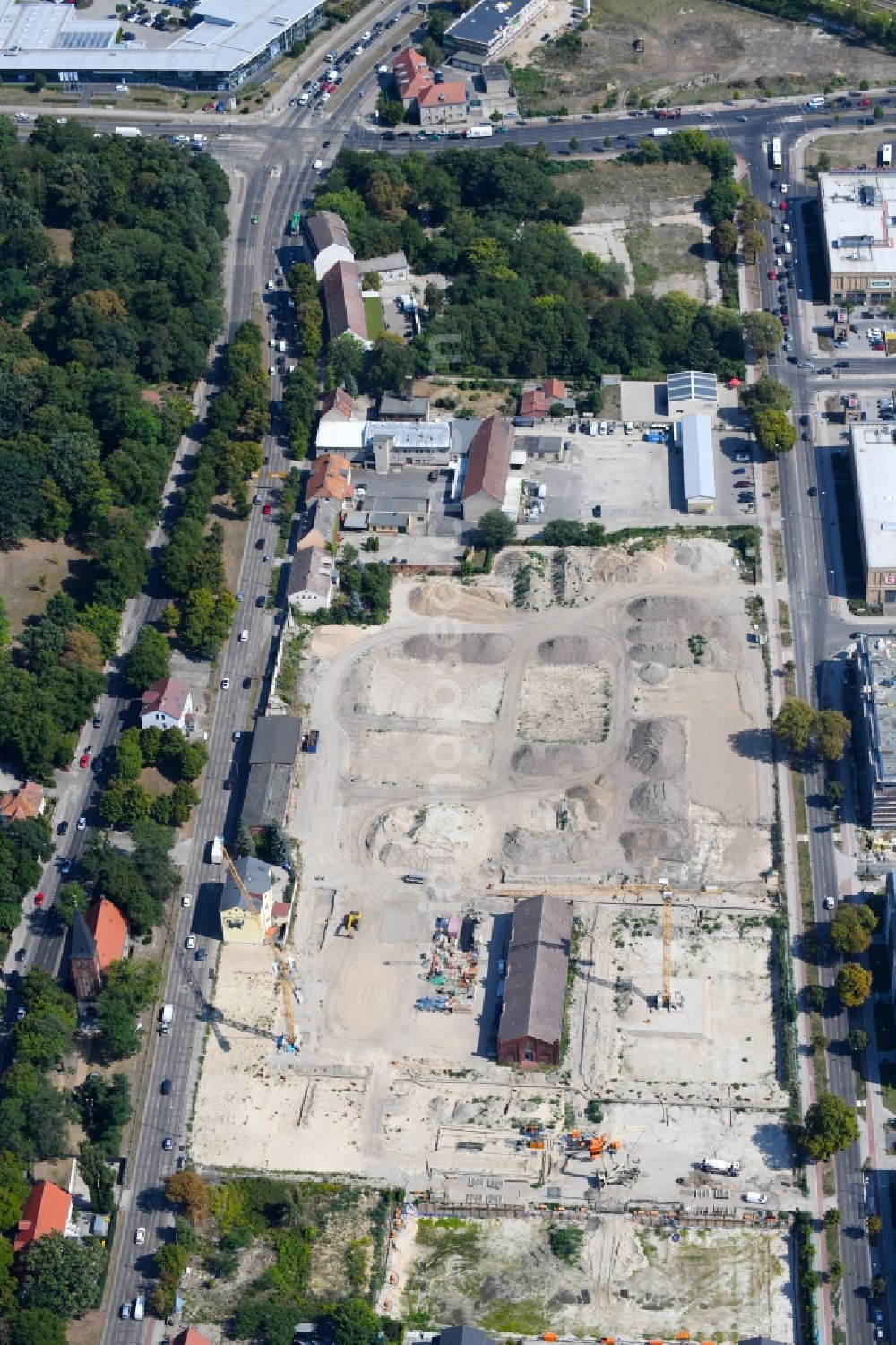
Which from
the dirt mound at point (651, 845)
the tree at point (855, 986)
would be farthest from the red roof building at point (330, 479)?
the tree at point (855, 986)

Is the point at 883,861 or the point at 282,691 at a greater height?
the point at 282,691

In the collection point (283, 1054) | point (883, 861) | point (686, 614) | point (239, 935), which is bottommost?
point (283, 1054)

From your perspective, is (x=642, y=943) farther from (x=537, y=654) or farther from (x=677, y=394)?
(x=677, y=394)

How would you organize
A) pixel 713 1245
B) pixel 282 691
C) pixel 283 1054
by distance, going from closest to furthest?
pixel 713 1245 → pixel 283 1054 → pixel 282 691

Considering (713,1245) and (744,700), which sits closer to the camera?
(713,1245)

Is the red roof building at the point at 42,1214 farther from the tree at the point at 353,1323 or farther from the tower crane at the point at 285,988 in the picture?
the tree at the point at 353,1323

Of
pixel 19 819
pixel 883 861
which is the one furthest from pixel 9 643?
pixel 883 861
